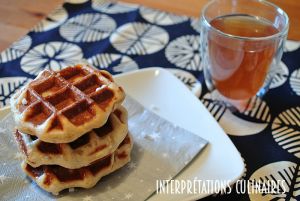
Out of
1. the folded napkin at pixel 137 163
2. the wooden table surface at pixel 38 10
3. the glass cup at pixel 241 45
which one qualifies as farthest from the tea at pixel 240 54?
the wooden table surface at pixel 38 10

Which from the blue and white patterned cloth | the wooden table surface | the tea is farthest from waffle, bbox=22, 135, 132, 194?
the wooden table surface

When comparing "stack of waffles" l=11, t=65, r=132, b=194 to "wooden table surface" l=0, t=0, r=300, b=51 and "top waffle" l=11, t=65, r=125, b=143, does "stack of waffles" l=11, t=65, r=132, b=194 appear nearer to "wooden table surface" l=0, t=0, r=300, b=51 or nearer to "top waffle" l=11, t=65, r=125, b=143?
"top waffle" l=11, t=65, r=125, b=143

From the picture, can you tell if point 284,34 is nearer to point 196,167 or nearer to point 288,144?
point 288,144

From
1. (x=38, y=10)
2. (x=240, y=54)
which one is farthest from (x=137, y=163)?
(x=38, y=10)

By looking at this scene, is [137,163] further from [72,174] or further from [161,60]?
[161,60]

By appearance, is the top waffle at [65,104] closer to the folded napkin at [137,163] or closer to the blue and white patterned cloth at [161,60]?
the folded napkin at [137,163]
